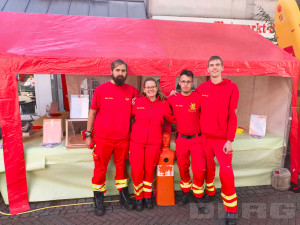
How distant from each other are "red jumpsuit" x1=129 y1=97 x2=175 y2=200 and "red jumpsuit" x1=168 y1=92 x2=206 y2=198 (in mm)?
162

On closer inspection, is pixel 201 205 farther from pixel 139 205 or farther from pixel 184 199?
pixel 139 205

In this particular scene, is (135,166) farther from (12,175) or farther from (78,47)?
(78,47)

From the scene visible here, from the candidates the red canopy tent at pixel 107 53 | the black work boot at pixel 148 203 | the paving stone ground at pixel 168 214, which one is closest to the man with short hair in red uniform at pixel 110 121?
the paving stone ground at pixel 168 214

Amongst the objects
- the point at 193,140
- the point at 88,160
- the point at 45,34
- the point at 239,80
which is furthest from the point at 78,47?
the point at 239,80

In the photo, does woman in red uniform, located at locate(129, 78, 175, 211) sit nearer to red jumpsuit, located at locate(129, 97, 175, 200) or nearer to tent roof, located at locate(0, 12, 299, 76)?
red jumpsuit, located at locate(129, 97, 175, 200)

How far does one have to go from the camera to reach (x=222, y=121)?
2.87 meters

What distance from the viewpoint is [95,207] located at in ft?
10.5

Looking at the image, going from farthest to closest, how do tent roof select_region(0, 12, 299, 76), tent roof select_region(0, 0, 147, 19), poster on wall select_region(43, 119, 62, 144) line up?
tent roof select_region(0, 0, 147, 19) < poster on wall select_region(43, 119, 62, 144) < tent roof select_region(0, 12, 299, 76)

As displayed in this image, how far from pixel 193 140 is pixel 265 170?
1800 millimetres

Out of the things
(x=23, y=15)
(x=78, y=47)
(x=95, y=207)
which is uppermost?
(x=23, y=15)

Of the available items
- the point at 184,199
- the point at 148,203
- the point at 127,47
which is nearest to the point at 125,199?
the point at 148,203

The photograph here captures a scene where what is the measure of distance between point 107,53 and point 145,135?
53.3 inches

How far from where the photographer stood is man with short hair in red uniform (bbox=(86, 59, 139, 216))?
9.83 ft

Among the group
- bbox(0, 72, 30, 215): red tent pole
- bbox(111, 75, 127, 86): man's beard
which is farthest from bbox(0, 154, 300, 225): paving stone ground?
bbox(111, 75, 127, 86): man's beard
